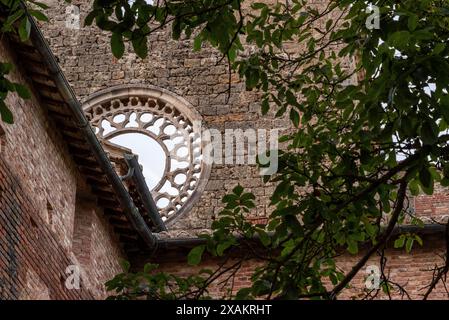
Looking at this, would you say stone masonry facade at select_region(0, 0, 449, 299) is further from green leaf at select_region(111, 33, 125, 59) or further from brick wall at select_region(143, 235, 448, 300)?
green leaf at select_region(111, 33, 125, 59)

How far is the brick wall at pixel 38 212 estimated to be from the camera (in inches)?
469

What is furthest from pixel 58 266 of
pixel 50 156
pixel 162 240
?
pixel 162 240

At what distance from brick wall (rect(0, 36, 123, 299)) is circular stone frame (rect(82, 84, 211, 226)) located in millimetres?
5097

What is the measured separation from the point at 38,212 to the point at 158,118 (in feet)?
25.5

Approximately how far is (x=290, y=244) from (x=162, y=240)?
7834 mm

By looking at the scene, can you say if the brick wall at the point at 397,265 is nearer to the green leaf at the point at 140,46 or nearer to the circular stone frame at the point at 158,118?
the circular stone frame at the point at 158,118

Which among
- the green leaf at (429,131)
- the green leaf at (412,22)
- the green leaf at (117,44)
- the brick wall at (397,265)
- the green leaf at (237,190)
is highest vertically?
the green leaf at (412,22)

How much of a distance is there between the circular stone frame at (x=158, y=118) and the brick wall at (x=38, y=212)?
16.7ft

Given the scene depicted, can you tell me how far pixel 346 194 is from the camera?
29.4 feet

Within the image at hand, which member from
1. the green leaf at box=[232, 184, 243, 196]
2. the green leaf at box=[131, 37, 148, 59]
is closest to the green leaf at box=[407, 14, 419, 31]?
the green leaf at box=[232, 184, 243, 196]

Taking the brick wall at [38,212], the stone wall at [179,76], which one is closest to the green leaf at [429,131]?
the brick wall at [38,212]
